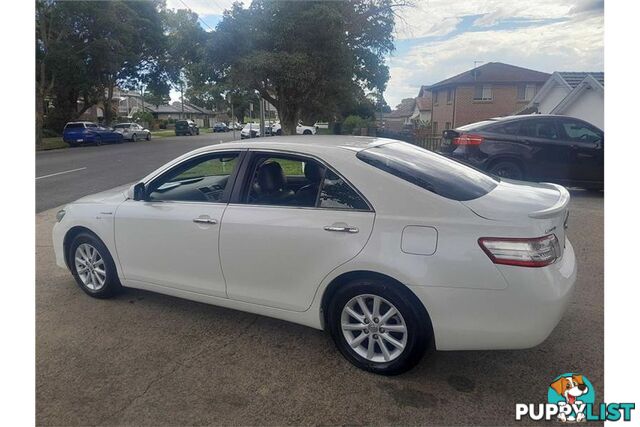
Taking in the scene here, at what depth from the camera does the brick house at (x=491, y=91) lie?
31859 mm

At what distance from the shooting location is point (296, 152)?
11.1 feet

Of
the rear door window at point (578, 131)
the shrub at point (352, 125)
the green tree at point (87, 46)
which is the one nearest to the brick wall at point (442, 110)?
the shrub at point (352, 125)

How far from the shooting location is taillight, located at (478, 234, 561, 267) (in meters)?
2.62

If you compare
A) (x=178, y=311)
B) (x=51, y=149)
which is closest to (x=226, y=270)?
(x=178, y=311)

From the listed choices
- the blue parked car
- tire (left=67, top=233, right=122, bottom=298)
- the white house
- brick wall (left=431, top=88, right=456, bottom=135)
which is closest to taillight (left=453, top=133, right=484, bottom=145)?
tire (left=67, top=233, right=122, bottom=298)

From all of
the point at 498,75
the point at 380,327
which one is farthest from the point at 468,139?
the point at 498,75

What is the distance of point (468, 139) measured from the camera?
340 inches

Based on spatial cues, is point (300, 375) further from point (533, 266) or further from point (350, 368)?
point (533, 266)

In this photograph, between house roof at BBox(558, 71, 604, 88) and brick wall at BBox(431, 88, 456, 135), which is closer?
house roof at BBox(558, 71, 604, 88)

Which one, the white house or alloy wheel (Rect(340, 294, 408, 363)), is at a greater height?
the white house

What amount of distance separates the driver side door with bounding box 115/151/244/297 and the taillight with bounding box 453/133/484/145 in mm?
5928

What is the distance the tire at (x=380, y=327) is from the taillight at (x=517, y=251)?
0.54m

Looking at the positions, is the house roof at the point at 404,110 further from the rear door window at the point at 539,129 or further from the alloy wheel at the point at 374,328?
the alloy wheel at the point at 374,328

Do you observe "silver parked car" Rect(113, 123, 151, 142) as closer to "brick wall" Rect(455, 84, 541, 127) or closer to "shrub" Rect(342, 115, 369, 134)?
"shrub" Rect(342, 115, 369, 134)
